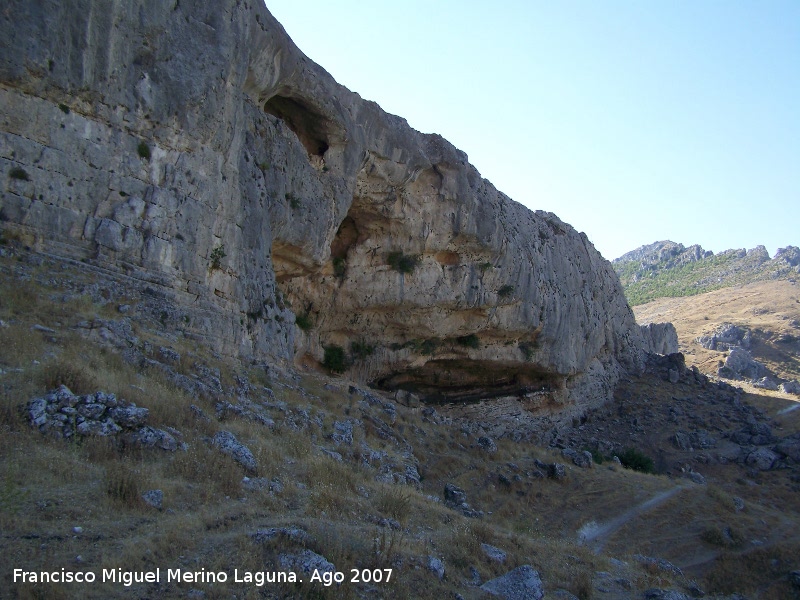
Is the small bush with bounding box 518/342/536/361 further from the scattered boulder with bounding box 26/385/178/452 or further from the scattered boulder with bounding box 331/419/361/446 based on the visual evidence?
the scattered boulder with bounding box 26/385/178/452

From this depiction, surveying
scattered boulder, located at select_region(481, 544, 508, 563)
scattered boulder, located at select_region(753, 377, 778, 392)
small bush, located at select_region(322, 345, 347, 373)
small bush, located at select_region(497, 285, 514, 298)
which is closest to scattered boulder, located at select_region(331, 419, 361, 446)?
scattered boulder, located at select_region(481, 544, 508, 563)

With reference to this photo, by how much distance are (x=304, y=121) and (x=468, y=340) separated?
10993mm

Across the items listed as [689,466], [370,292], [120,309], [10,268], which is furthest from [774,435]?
[10,268]

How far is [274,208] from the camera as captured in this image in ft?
54.7

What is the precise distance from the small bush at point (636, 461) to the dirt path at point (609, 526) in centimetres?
581

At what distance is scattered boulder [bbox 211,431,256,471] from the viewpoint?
820 cm

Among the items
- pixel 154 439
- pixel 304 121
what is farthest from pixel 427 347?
pixel 154 439

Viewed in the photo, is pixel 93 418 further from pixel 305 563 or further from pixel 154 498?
pixel 305 563

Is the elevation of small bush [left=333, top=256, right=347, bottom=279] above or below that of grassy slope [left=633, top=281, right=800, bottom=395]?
above

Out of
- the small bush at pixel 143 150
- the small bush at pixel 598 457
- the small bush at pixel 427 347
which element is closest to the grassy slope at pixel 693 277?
the small bush at pixel 598 457

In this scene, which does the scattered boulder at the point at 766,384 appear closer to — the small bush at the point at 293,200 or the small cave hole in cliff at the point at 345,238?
the small cave hole in cliff at the point at 345,238

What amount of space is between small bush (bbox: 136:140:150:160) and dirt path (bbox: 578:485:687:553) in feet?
36.7

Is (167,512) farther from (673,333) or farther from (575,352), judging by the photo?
(673,333)

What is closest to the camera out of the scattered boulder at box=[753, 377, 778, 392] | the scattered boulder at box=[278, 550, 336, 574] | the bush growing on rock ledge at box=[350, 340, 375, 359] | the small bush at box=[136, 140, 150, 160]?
the scattered boulder at box=[278, 550, 336, 574]
